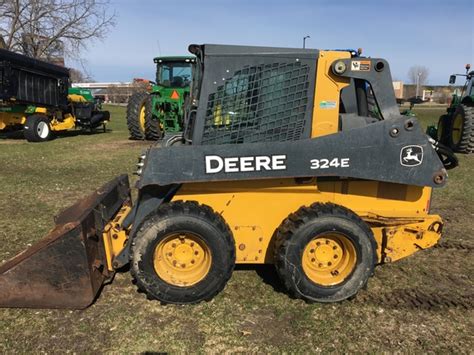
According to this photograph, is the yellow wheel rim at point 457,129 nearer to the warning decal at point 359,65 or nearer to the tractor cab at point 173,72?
the tractor cab at point 173,72

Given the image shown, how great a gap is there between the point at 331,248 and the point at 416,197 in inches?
36.9

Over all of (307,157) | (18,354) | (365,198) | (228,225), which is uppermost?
(307,157)

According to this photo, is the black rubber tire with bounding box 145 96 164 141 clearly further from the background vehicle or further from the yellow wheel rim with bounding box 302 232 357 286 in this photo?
the yellow wheel rim with bounding box 302 232 357 286

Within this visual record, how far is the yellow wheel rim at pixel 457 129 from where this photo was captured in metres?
11.2

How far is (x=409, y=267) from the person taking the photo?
428cm

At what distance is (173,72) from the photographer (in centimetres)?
1307

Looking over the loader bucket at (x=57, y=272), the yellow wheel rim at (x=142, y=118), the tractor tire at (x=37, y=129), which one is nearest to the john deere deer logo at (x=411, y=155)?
the loader bucket at (x=57, y=272)

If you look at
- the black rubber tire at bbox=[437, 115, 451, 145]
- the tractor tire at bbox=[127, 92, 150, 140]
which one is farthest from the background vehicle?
the black rubber tire at bbox=[437, 115, 451, 145]

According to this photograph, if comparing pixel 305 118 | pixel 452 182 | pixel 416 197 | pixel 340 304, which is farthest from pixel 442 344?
pixel 452 182

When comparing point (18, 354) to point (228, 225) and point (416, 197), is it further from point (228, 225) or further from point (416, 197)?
point (416, 197)

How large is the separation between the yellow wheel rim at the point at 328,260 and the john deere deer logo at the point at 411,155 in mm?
799

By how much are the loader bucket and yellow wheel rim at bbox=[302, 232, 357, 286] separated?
1.70m

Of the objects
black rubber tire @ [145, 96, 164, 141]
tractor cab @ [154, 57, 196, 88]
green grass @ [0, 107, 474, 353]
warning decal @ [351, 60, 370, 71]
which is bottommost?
green grass @ [0, 107, 474, 353]

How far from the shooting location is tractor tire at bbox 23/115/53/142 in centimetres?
1322
